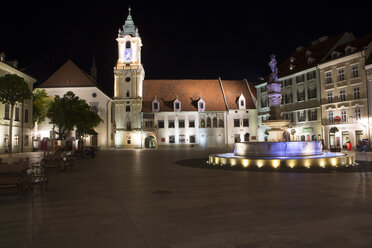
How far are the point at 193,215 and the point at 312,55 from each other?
50752 millimetres

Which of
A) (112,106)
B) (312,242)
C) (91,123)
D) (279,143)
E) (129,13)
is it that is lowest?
(312,242)

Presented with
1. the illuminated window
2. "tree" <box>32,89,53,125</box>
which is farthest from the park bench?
the illuminated window

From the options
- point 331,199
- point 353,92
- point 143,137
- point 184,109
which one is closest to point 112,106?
point 143,137

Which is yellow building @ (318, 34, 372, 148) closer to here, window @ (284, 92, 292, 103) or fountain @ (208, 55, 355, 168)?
window @ (284, 92, 292, 103)

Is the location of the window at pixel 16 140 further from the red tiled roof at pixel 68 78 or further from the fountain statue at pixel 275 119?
the fountain statue at pixel 275 119

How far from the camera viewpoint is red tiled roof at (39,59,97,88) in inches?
Answer: 2581

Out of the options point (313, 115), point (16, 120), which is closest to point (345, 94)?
point (313, 115)

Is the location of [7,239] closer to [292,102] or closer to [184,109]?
[292,102]

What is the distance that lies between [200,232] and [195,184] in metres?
6.28

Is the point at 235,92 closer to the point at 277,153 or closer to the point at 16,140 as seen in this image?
the point at 16,140

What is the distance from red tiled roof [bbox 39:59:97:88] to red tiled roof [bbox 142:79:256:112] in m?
12.4

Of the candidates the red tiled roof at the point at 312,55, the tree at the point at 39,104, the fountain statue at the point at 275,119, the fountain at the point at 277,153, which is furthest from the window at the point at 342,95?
the tree at the point at 39,104

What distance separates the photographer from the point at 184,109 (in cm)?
6681

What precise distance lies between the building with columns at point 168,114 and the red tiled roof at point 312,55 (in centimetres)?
1279
